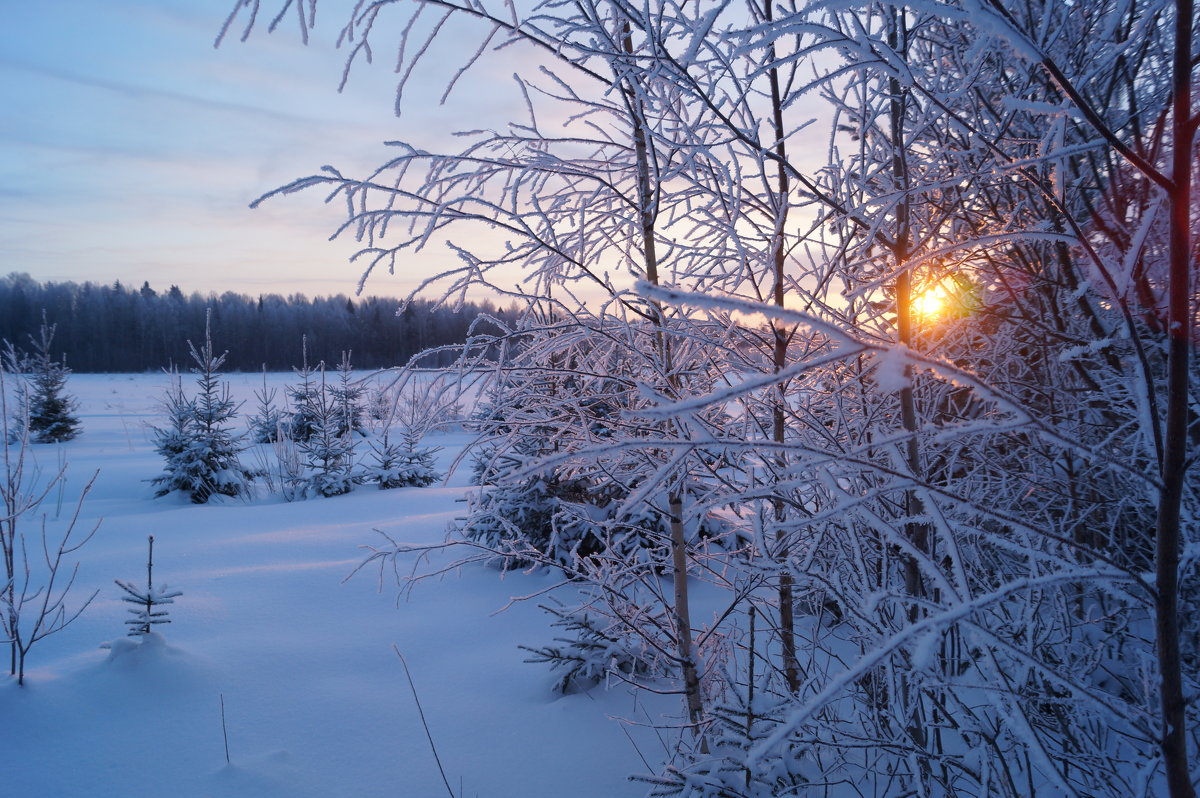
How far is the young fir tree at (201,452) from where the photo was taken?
907cm

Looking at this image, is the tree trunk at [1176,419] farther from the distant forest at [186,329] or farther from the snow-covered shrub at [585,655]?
the distant forest at [186,329]

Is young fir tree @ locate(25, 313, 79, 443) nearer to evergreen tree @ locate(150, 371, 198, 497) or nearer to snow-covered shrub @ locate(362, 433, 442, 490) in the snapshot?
evergreen tree @ locate(150, 371, 198, 497)

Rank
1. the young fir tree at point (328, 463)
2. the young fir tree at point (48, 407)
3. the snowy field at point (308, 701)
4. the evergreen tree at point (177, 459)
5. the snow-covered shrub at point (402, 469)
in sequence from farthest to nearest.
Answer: the young fir tree at point (48, 407)
the snow-covered shrub at point (402, 469)
the young fir tree at point (328, 463)
the evergreen tree at point (177, 459)
the snowy field at point (308, 701)

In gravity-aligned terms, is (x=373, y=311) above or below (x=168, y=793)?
above

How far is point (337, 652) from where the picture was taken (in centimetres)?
357

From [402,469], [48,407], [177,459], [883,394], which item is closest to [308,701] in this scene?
[883,394]

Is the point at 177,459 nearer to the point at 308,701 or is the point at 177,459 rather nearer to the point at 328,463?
the point at 328,463

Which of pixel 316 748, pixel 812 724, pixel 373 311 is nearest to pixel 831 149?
pixel 812 724

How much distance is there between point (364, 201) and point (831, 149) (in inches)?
59.1

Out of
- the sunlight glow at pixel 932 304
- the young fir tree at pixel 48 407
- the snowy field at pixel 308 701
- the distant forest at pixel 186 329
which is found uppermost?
the distant forest at pixel 186 329

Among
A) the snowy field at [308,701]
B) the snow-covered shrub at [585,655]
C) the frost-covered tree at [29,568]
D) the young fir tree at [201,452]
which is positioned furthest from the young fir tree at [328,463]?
the snow-covered shrub at [585,655]

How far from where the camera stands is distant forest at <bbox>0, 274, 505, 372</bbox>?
50344 millimetres

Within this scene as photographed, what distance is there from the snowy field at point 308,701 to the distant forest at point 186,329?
44.6m

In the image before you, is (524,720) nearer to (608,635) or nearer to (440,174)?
(608,635)
